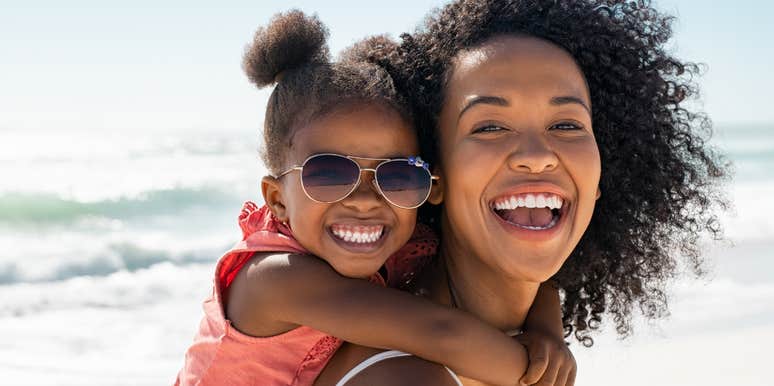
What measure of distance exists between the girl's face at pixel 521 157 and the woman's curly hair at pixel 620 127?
158mm

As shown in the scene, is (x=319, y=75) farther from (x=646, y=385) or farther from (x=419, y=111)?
(x=646, y=385)

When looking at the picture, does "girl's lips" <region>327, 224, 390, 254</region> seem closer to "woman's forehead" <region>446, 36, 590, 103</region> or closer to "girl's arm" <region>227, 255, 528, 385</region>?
"girl's arm" <region>227, 255, 528, 385</region>

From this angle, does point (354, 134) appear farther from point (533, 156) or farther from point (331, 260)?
point (533, 156)

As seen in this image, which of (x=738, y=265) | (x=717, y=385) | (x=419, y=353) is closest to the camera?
(x=419, y=353)

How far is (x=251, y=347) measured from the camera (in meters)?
3.21

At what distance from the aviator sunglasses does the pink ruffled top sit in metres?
0.23

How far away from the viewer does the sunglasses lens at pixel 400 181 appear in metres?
3.19

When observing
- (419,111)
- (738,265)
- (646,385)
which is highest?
(419,111)

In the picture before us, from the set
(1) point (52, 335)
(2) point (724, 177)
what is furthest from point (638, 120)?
(1) point (52, 335)

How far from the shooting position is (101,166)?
809 inches

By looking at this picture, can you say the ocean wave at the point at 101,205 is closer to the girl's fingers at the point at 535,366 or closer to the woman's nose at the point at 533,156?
the girl's fingers at the point at 535,366

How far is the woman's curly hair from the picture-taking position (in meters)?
3.43

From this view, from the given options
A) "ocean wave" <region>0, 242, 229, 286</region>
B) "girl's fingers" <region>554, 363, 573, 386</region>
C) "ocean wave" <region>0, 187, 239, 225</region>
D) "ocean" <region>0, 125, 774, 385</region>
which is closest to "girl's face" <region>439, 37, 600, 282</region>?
"girl's fingers" <region>554, 363, 573, 386</region>

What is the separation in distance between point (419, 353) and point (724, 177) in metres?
1.85
